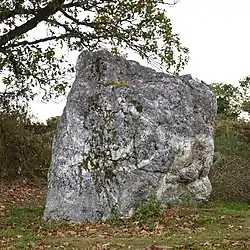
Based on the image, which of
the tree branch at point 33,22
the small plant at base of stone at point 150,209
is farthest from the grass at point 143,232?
the tree branch at point 33,22

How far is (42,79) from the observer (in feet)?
63.7

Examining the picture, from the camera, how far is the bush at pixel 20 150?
21.6 m

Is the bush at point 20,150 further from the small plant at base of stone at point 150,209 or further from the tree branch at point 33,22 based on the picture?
the small plant at base of stone at point 150,209

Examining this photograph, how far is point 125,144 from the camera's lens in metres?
13.3

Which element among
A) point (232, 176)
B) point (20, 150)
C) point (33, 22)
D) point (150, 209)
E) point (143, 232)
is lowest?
point (143, 232)

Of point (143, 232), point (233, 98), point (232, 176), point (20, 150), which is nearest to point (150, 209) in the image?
point (143, 232)

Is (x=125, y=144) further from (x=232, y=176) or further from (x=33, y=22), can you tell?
(x=33, y=22)

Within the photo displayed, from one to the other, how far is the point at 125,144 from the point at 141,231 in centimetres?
254

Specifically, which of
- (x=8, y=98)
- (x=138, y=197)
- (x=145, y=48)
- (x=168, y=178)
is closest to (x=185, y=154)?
(x=168, y=178)

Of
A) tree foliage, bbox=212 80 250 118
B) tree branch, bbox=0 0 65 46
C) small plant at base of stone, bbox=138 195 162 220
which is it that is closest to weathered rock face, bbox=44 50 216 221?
small plant at base of stone, bbox=138 195 162 220

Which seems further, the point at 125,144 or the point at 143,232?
the point at 125,144

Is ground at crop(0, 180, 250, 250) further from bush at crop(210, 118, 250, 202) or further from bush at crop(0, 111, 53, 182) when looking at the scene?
bush at crop(0, 111, 53, 182)

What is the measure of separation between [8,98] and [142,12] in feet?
20.7

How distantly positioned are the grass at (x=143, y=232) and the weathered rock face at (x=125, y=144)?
56cm
